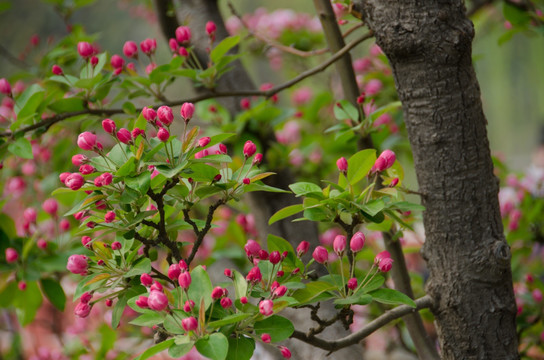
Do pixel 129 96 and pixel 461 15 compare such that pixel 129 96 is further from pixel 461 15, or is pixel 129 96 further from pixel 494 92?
pixel 494 92

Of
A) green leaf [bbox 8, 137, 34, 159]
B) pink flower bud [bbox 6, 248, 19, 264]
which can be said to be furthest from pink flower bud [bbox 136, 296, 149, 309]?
pink flower bud [bbox 6, 248, 19, 264]

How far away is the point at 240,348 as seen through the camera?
1.99 ft

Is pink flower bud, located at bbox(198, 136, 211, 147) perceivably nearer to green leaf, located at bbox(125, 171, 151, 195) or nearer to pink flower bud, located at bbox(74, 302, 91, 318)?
green leaf, located at bbox(125, 171, 151, 195)

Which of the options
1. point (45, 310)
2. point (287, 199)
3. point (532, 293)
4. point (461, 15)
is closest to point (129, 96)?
point (287, 199)

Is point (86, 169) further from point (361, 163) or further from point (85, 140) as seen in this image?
point (361, 163)

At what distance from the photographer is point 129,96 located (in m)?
0.98

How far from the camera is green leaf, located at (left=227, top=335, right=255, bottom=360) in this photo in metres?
0.60

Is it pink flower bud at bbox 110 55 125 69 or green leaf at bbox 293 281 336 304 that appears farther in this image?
pink flower bud at bbox 110 55 125 69

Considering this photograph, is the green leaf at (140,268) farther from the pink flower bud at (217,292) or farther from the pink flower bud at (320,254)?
the pink flower bud at (320,254)

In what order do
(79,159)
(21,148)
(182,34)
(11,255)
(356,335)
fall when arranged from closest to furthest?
(79,159) < (356,335) < (21,148) < (182,34) < (11,255)

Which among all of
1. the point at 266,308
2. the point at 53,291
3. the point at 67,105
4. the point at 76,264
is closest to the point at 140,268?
the point at 76,264

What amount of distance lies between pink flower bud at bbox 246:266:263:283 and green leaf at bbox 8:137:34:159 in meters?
0.45

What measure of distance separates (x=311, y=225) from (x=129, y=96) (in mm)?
517

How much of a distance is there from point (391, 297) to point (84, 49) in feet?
2.06
